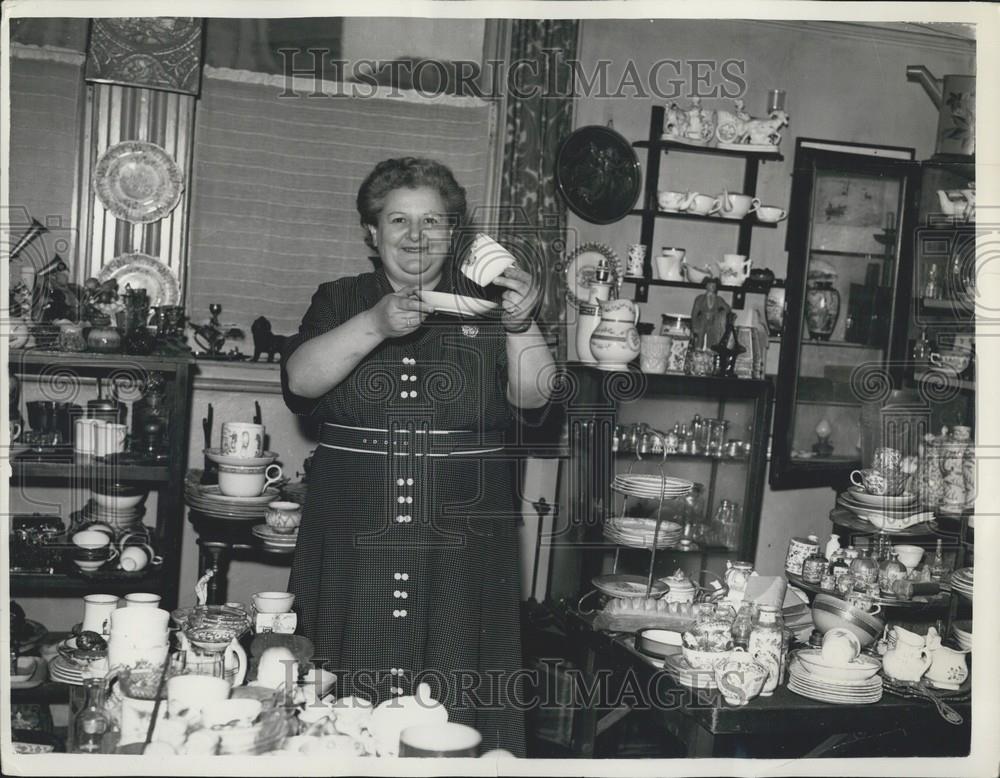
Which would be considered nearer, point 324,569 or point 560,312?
point 324,569

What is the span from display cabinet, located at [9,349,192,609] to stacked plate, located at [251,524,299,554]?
27cm

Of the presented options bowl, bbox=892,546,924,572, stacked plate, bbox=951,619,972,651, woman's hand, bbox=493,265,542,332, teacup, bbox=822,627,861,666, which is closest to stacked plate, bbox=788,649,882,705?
teacup, bbox=822,627,861,666

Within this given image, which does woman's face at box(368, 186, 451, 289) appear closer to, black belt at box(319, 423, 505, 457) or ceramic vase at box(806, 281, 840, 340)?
black belt at box(319, 423, 505, 457)

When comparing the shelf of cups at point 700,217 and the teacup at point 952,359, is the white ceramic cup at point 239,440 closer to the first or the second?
the shelf of cups at point 700,217

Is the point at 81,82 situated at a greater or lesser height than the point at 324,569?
greater

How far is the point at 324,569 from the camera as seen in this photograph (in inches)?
88.3

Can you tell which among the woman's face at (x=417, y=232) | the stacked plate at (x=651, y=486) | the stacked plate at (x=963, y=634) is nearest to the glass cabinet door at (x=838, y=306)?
the stacked plate at (x=651, y=486)

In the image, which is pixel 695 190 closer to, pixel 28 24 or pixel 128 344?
pixel 128 344

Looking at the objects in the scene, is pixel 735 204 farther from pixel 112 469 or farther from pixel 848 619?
pixel 112 469

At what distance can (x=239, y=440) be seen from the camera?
339 cm

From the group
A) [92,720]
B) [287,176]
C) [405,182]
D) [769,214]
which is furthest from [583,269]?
[92,720]

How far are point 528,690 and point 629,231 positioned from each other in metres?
1.92

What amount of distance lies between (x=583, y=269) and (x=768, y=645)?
221 centimetres

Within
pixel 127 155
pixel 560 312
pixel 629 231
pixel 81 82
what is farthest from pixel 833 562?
pixel 81 82
